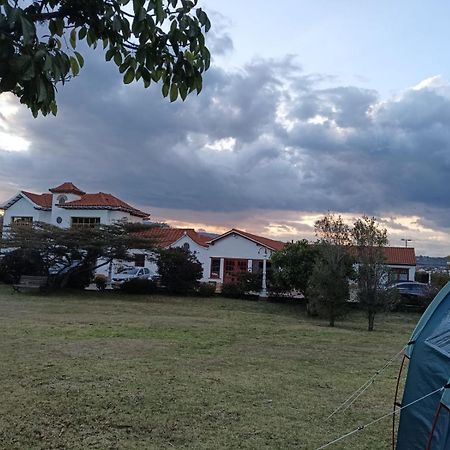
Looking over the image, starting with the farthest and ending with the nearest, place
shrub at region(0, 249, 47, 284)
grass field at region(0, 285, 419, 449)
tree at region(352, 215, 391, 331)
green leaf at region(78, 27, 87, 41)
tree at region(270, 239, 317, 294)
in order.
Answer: shrub at region(0, 249, 47, 284) → tree at region(270, 239, 317, 294) → tree at region(352, 215, 391, 331) → grass field at region(0, 285, 419, 449) → green leaf at region(78, 27, 87, 41)

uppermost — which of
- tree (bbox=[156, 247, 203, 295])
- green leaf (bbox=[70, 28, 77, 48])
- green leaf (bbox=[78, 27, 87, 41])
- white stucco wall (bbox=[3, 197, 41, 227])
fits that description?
white stucco wall (bbox=[3, 197, 41, 227])

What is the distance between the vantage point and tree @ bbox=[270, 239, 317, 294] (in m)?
25.8

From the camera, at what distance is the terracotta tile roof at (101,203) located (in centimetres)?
4206

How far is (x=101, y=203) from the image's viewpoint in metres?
42.1

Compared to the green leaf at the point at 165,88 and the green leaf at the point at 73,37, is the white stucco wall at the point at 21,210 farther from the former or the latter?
the green leaf at the point at 165,88

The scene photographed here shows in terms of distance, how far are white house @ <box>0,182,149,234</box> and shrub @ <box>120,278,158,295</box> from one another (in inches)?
451

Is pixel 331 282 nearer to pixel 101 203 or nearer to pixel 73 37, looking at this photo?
pixel 73 37

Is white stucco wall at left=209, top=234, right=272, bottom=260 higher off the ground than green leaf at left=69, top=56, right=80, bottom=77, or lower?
higher

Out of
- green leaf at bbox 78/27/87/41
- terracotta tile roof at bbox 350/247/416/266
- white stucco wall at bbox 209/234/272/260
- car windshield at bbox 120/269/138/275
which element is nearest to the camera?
green leaf at bbox 78/27/87/41

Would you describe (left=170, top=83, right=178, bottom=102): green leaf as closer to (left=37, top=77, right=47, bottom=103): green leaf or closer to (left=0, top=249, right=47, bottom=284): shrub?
(left=37, top=77, right=47, bottom=103): green leaf

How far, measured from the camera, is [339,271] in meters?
19.3

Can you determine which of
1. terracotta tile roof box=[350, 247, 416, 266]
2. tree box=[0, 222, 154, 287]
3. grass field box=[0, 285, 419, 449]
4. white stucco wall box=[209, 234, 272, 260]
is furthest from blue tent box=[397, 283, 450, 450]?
terracotta tile roof box=[350, 247, 416, 266]

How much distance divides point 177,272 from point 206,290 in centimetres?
202

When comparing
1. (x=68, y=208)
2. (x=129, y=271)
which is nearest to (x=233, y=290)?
(x=129, y=271)
